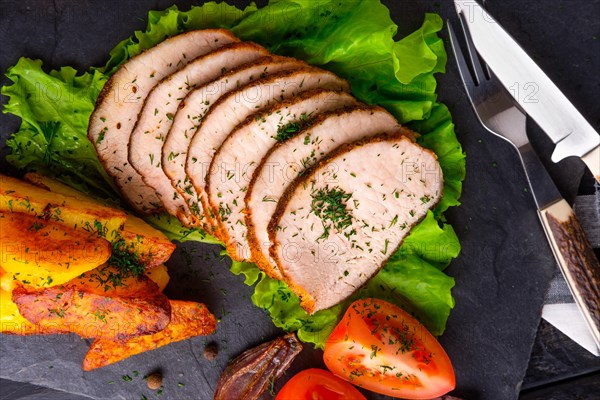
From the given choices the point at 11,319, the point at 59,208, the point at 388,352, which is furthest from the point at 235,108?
the point at 11,319

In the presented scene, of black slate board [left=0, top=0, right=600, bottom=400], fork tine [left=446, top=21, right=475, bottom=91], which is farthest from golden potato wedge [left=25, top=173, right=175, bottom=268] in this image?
fork tine [left=446, top=21, right=475, bottom=91]

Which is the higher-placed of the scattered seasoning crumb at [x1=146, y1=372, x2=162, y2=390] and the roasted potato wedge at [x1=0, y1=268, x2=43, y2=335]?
the roasted potato wedge at [x1=0, y1=268, x2=43, y2=335]

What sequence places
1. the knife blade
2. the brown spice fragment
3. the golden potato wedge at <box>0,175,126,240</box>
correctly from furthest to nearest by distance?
the brown spice fragment → the knife blade → the golden potato wedge at <box>0,175,126,240</box>

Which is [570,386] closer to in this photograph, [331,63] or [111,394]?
[331,63]

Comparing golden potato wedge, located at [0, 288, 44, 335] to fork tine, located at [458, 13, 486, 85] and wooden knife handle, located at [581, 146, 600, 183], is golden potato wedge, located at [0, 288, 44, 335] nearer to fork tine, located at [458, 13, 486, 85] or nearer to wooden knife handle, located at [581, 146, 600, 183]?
fork tine, located at [458, 13, 486, 85]

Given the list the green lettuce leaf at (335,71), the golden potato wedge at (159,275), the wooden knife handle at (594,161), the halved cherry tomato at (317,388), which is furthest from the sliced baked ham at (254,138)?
the wooden knife handle at (594,161)

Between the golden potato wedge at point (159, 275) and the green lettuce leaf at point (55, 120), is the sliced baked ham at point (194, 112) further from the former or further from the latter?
the green lettuce leaf at point (55, 120)

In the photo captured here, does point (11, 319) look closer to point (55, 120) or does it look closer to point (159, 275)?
point (159, 275)
